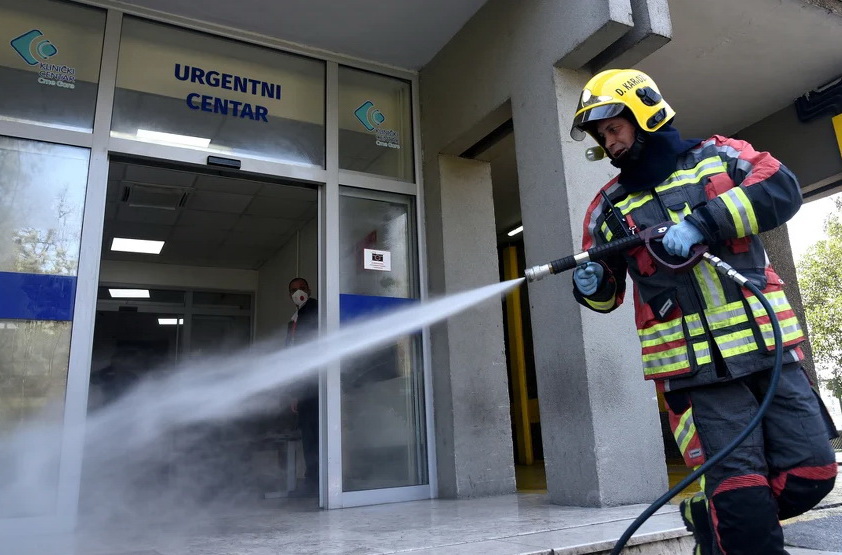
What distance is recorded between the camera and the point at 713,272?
2133mm

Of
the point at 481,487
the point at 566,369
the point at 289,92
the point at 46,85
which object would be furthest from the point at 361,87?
the point at 481,487

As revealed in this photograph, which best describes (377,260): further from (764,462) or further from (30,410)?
(764,462)

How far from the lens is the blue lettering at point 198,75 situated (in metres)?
5.31

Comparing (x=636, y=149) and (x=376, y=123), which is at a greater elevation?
(x=376, y=123)

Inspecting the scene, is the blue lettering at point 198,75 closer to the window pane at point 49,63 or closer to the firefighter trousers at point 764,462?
the window pane at point 49,63

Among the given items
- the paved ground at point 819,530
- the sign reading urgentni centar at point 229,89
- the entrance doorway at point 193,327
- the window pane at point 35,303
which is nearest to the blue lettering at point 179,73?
the sign reading urgentni centar at point 229,89

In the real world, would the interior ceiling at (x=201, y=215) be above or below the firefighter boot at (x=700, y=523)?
above

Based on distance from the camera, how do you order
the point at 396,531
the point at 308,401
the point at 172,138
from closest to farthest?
1. the point at 396,531
2. the point at 172,138
3. the point at 308,401

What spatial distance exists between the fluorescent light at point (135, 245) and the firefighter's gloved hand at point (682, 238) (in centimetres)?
1042

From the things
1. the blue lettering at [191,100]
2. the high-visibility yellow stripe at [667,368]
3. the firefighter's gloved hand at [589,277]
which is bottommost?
the high-visibility yellow stripe at [667,368]

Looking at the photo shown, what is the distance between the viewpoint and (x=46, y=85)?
464 centimetres

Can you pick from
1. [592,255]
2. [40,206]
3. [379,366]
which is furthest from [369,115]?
[592,255]

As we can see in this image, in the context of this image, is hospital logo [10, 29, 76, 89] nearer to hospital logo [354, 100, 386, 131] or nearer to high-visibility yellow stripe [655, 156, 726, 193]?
hospital logo [354, 100, 386, 131]

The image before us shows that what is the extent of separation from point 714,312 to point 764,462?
0.49 meters
